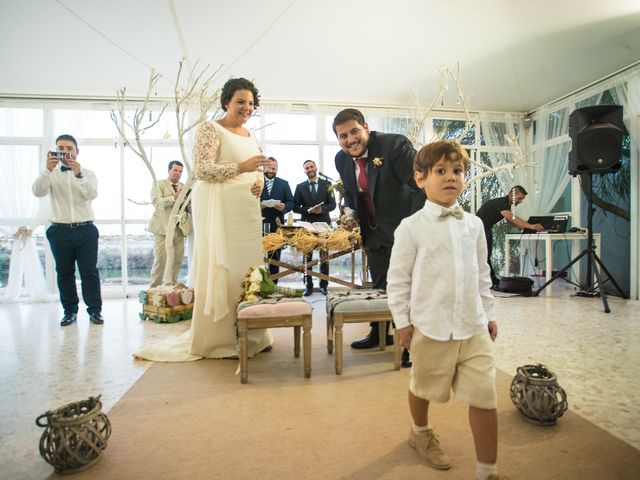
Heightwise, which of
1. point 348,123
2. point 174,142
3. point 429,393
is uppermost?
point 174,142

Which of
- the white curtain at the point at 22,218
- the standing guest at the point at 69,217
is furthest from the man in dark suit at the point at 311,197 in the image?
the white curtain at the point at 22,218

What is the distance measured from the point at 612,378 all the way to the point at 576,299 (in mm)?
3089

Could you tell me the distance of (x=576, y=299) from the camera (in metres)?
4.84

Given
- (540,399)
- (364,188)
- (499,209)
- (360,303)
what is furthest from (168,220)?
(499,209)

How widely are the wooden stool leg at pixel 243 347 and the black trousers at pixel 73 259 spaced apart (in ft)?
8.05

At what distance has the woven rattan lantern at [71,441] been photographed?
4.44ft

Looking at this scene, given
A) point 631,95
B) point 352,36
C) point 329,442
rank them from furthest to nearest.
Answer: point 631,95 < point 352,36 < point 329,442

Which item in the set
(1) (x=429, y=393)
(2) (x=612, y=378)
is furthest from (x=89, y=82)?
(2) (x=612, y=378)

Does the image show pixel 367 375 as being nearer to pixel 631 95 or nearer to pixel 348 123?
pixel 348 123

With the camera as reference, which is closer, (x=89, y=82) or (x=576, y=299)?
(x=576, y=299)

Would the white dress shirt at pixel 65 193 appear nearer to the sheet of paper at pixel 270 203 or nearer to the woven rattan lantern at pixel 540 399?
the sheet of paper at pixel 270 203

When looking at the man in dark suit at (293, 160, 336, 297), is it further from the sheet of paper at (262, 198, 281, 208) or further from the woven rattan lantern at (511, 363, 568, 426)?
the woven rattan lantern at (511, 363, 568, 426)

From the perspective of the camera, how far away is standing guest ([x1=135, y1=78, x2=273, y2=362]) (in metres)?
2.54

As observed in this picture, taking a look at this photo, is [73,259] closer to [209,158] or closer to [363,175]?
[209,158]
